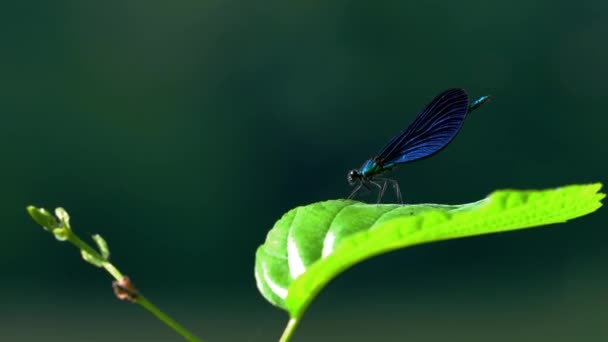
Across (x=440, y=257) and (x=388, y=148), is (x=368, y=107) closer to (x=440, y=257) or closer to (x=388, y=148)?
(x=440, y=257)

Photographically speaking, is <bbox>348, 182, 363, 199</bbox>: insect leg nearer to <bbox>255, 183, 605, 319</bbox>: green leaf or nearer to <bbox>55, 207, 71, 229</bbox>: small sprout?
<bbox>255, 183, 605, 319</bbox>: green leaf

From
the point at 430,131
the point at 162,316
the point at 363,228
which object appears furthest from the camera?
the point at 430,131

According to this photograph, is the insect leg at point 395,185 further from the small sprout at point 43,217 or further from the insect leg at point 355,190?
the small sprout at point 43,217

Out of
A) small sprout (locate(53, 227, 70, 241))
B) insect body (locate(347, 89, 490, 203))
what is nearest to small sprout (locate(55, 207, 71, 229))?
small sprout (locate(53, 227, 70, 241))

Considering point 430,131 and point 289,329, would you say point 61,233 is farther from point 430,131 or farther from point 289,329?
point 430,131

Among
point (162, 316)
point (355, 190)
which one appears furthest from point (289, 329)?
point (355, 190)

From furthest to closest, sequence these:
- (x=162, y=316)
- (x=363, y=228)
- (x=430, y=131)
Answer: (x=430, y=131)
(x=363, y=228)
(x=162, y=316)

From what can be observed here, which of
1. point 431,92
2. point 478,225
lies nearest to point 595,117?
point 431,92

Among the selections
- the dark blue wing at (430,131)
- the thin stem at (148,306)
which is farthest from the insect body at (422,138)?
the thin stem at (148,306)
